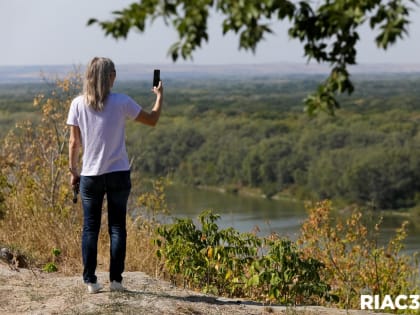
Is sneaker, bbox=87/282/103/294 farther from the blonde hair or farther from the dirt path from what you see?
the blonde hair

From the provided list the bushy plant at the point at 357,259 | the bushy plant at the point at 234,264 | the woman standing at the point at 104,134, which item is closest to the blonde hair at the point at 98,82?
the woman standing at the point at 104,134

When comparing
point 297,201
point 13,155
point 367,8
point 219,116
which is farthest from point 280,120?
point 367,8

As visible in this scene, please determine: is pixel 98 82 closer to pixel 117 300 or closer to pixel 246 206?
pixel 117 300

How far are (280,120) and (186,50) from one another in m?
98.9

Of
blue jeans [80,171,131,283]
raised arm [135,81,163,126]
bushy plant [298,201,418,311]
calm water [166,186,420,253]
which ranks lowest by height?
calm water [166,186,420,253]

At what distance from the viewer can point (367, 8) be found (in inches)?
142

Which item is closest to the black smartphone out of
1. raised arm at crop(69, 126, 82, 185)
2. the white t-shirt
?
the white t-shirt

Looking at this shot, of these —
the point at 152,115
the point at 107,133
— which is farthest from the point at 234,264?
the point at 107,133

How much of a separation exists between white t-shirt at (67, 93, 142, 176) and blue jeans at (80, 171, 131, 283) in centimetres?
6

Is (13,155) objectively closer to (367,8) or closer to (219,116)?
(367,8)

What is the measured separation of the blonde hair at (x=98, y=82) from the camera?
5887 mm

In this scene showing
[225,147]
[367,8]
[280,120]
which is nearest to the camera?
[367,8]

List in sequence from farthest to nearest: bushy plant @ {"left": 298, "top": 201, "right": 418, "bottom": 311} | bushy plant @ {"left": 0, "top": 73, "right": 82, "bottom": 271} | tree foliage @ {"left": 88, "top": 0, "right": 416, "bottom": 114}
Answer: bushy plant @ {"left": 298, "top": 201, "right": 418, "bottom": 311} → bushy plant @ {"left": 0, "top": 73, "right": 82, "bottom": 271} → tree foliage @ {"left": 88, "top": 0, "right": 416, "bottom": 114}

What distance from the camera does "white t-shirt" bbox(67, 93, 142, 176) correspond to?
19.7ft
